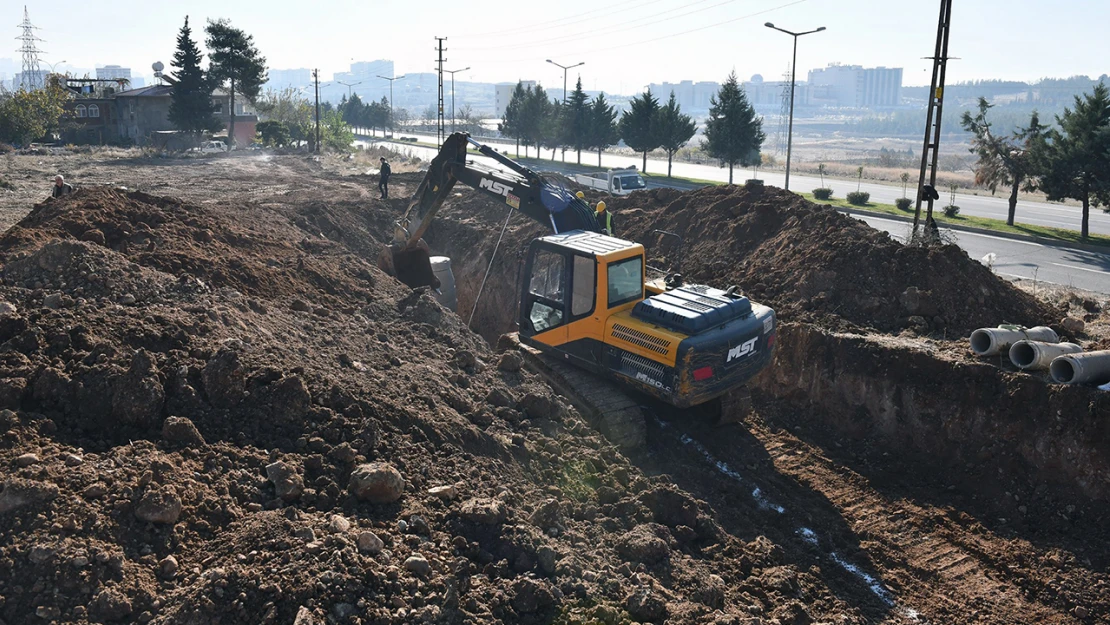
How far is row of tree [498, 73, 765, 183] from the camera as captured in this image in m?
45.2

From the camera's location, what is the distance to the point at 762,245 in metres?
17.2

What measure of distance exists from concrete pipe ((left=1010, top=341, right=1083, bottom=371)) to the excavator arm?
6721mm

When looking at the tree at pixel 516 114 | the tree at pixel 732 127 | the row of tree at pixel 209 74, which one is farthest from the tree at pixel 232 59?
the tree at pixel 732 127

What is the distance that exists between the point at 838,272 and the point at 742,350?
465 centimetres

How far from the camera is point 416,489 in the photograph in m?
7.89

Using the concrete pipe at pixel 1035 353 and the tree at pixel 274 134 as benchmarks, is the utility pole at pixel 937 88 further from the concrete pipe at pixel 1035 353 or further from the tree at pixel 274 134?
the tree at pixel 274 134

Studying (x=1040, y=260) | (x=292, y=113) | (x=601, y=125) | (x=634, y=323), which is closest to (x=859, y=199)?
(x=1040, y=260)

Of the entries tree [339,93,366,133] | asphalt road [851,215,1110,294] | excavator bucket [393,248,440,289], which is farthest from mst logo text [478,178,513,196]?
tree [339,93,366,133]

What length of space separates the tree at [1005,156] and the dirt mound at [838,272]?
54.7ft

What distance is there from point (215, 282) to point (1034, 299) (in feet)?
45.0

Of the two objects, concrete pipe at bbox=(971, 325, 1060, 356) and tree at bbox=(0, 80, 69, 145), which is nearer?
concrete pipe at bbox=(971, 325, 1060, 356)

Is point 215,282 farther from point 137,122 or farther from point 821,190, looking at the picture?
point 137,122

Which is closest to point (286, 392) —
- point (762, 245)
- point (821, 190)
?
point (762, 245)

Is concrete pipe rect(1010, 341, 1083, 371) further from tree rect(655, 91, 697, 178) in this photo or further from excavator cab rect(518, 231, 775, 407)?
tree rect(655, 91, 697, 178)
